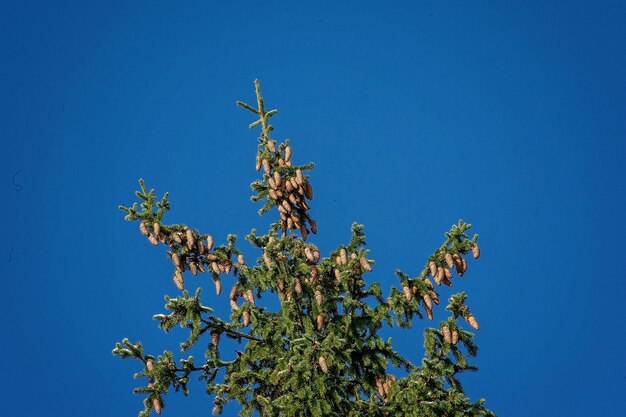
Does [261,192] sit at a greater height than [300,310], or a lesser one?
greater

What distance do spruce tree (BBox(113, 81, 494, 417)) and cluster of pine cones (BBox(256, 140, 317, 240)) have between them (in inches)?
0.7

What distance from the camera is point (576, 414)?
188625mm

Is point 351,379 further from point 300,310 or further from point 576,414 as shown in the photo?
point 576,414

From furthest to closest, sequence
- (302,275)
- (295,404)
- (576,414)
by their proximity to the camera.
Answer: (576,414) → (302,275) → (295,404)

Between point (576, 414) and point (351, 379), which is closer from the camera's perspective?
point (351, 379)

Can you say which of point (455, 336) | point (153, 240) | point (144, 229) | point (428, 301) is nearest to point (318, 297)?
point (428, 301)

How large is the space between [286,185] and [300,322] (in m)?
2.20

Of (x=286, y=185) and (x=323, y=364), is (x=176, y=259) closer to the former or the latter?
(x=286, y=185)

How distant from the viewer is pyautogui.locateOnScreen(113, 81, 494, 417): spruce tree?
1205 centimetres

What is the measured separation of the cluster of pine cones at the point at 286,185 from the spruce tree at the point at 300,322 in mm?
18

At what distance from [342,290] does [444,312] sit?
207 centimetres

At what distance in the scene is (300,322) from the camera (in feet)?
43.9

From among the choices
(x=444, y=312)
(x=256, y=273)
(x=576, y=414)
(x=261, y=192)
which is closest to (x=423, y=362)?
(x=444, y=312)

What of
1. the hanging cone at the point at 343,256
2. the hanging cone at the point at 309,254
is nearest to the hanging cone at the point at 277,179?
the hanging cone at the point at 309,254
